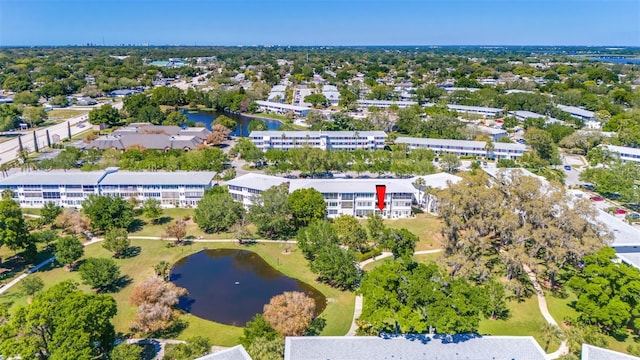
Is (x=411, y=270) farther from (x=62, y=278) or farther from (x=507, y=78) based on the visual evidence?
(x=507, y=78)

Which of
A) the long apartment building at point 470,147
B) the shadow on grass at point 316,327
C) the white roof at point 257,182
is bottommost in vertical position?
the shadow on grass at point 316,327

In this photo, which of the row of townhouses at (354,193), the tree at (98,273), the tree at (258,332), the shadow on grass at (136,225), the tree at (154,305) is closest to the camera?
the tree at (258,332)

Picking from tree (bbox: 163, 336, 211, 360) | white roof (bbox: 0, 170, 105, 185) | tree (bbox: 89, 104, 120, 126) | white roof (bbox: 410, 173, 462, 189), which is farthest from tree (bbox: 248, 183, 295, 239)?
tree (bbox: 89, 104, 120, 126)

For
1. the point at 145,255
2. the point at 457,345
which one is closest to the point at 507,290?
the point at 457,345

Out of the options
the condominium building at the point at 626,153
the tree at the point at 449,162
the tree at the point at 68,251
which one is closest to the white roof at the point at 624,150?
the condominium building at the point at 626,153

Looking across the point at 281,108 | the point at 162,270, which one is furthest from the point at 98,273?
Result: the point at 281,108

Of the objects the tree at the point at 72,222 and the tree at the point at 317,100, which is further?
the tree at the point at 317,100

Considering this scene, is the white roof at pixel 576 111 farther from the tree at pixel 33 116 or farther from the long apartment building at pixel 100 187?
the tree at pixel 33 116
